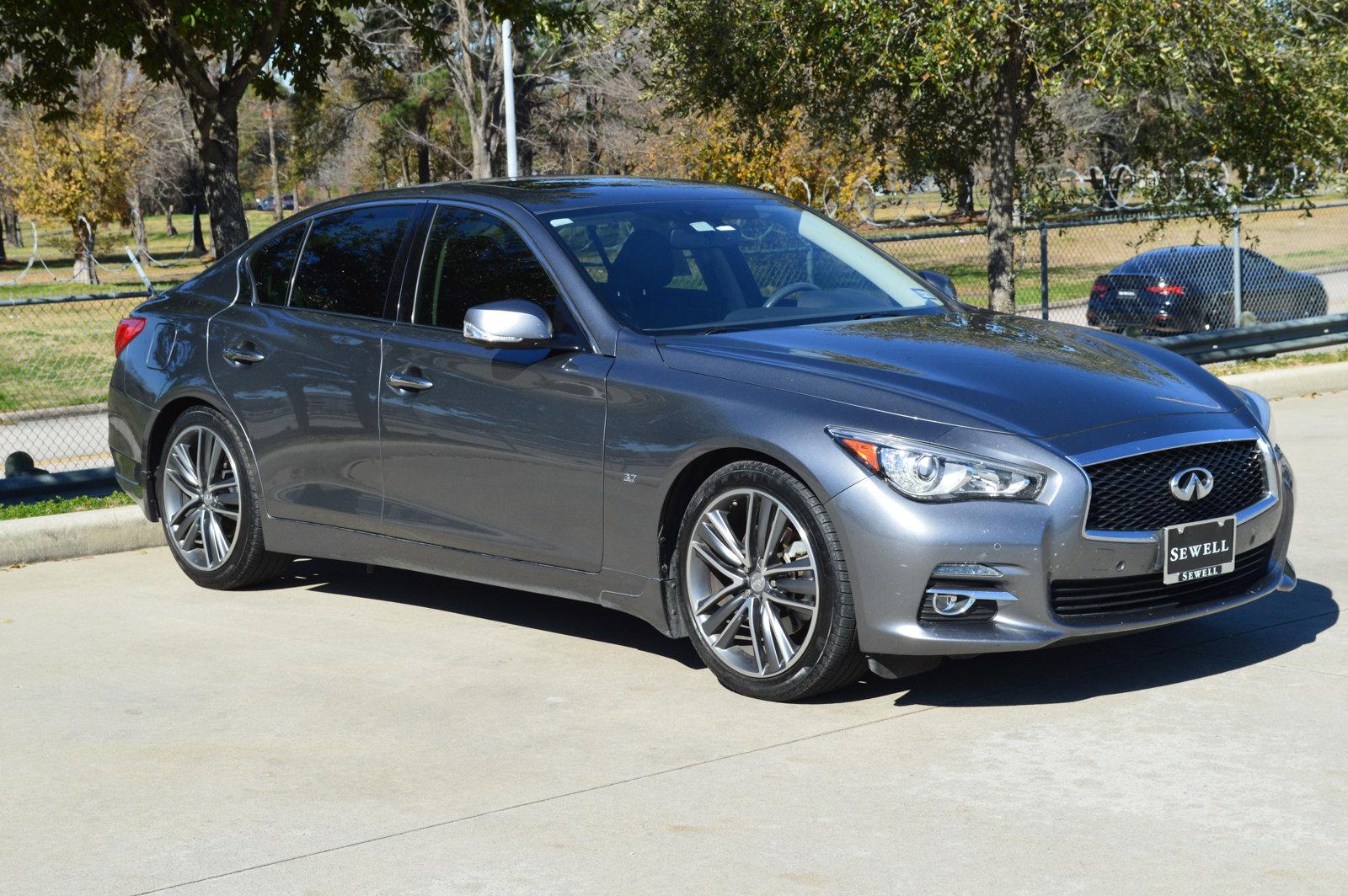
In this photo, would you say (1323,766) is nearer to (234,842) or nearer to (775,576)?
(775,576)

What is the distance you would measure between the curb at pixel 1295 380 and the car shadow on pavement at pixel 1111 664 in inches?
272

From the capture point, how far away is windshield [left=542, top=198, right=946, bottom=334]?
6.18 meters

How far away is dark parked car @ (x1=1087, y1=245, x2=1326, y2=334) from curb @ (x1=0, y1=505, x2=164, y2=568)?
10.9 m

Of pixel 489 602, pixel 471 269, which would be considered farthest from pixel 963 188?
pixel 471 269

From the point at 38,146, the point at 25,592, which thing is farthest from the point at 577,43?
the point at 25,592

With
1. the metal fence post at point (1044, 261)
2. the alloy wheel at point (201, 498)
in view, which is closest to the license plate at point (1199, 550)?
the alloy wheel at point (201, 498)

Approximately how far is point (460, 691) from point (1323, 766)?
2.78 metres

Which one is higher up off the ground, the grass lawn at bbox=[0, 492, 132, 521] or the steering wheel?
the steering wheel

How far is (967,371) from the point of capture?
5.53 metres

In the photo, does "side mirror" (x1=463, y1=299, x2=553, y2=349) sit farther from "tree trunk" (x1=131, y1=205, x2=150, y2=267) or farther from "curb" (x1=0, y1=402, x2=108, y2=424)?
"tree trunk" (x1=131, y1=205, x2=150, y2=267)

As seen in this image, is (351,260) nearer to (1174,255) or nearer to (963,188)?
(1174,255)

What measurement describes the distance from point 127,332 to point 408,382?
7.47 ft

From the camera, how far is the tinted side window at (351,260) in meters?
6.93

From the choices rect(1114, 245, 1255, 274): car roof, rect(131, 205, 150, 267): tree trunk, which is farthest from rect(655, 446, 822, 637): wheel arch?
rect(131, 205, 150, 267): tree trunk
